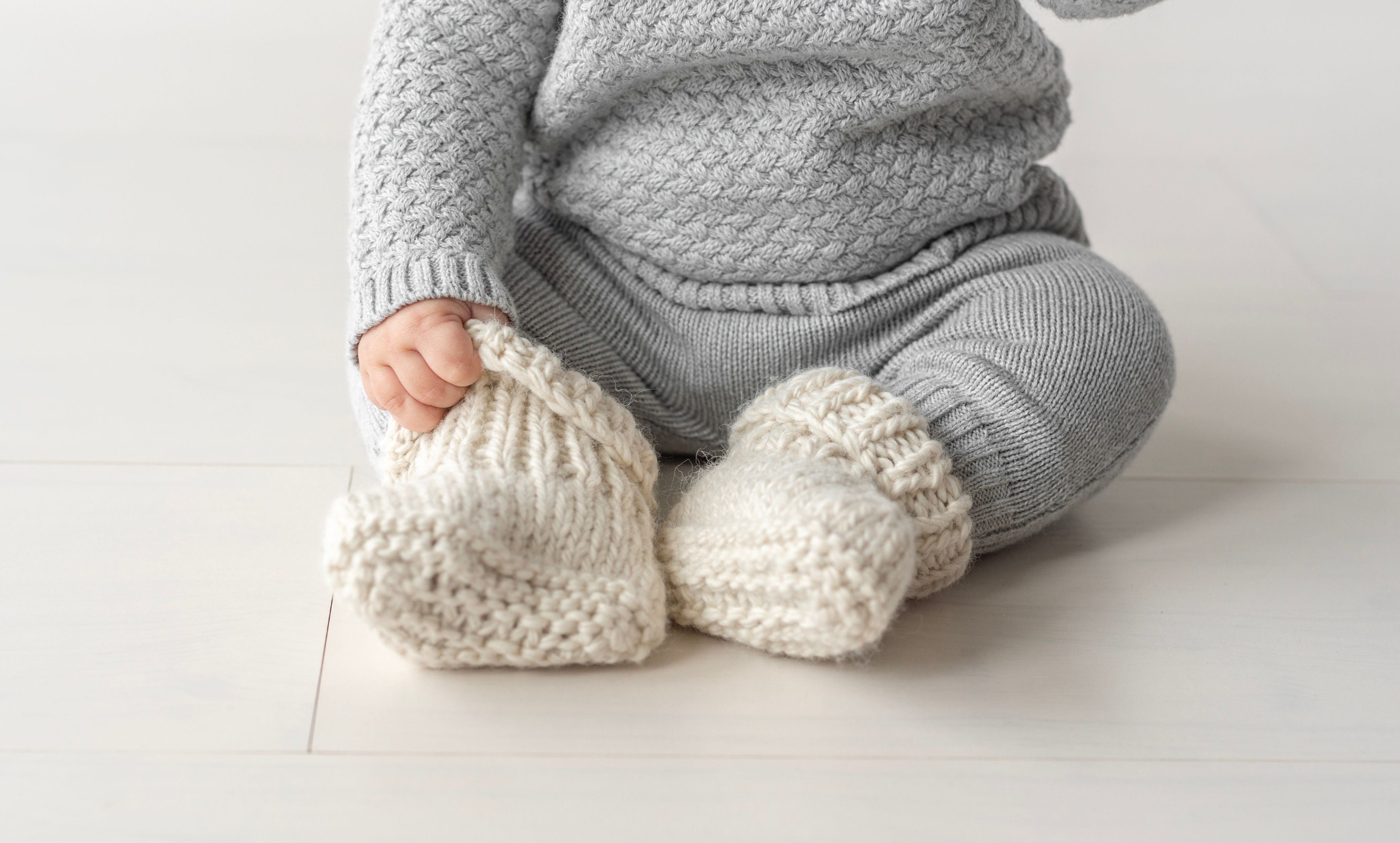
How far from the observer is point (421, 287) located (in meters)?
0.75

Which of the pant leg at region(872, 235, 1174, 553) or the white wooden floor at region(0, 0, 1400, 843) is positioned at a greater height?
the pant leg at region(872, 235, 1174, 553)

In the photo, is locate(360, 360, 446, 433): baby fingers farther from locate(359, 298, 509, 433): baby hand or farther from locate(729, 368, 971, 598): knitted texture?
locate(729, 368, 971, 598): knitted texture

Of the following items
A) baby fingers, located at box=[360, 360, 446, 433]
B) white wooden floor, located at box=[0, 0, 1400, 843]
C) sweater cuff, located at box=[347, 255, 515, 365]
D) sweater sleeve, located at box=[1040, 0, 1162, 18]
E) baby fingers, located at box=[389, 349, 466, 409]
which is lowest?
white wooden floor, located at box=[0, 0, 1400, 843]

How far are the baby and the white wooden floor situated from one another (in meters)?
0.05

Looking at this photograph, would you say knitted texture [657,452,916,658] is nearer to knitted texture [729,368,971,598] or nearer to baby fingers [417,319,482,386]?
knitted texture [729,368,971,598]

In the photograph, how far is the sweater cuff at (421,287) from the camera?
75 centimetres

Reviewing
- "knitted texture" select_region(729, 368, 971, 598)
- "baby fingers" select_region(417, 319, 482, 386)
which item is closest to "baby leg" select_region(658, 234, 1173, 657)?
"knitted texture" select_region(729, 368, 971, 598)

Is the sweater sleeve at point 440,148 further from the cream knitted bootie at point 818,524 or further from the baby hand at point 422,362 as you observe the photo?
the cream knitted bootie at point 818,524

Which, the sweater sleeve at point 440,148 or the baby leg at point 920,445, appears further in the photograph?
the sweater sleeve at point 440,148

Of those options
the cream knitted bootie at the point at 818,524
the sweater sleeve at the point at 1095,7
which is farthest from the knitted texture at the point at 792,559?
the sweater sleeve at the point at 1095,7

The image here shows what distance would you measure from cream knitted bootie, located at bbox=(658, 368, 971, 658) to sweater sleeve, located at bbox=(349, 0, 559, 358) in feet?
0.59

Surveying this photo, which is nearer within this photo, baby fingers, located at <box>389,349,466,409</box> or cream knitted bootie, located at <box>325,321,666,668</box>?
cream knitted bootie, located at <box>325,321,666,668</box>

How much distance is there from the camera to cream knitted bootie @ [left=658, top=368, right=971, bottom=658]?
64 cm

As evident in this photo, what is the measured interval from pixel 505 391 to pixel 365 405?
0.43ft
